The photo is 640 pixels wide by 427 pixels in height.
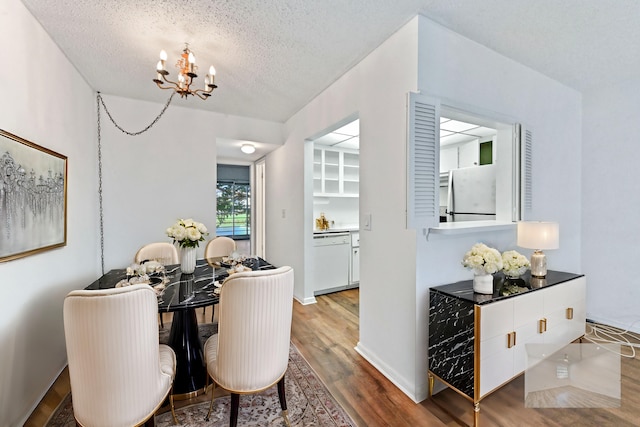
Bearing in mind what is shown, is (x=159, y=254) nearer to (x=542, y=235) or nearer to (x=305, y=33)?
(x=305, y=33)

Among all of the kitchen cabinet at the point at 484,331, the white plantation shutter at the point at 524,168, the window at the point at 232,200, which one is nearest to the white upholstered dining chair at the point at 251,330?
the kitchen cabinet at the point at 484,331

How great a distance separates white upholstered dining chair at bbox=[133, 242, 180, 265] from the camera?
8.79 ft

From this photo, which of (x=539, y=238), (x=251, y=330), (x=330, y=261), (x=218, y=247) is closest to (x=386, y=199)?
(x=539, y=238)

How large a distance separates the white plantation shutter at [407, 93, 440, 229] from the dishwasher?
2.22 meters

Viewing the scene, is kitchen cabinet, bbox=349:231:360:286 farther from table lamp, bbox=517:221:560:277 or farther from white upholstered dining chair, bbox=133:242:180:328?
white upholstered dining chair, bbox=133:242:180:328

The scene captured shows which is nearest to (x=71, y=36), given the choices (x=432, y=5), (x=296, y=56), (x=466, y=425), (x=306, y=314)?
(x=296, y=56)

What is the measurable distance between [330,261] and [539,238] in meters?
2.54

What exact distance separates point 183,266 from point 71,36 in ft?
6.34

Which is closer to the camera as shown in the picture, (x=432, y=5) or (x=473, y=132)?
(x=432, y=5)

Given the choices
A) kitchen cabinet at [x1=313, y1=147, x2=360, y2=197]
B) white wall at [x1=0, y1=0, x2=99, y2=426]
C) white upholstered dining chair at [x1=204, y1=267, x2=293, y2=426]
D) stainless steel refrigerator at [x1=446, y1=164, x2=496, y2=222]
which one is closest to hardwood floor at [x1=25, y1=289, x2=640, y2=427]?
white wall at [x1=0, y1=0, x2=99, y2=426]

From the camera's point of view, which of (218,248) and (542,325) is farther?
(218,248)

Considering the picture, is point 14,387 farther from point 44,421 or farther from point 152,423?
point 152,423

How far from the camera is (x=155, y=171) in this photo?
3482 millimetres

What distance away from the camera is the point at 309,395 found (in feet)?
6.38
